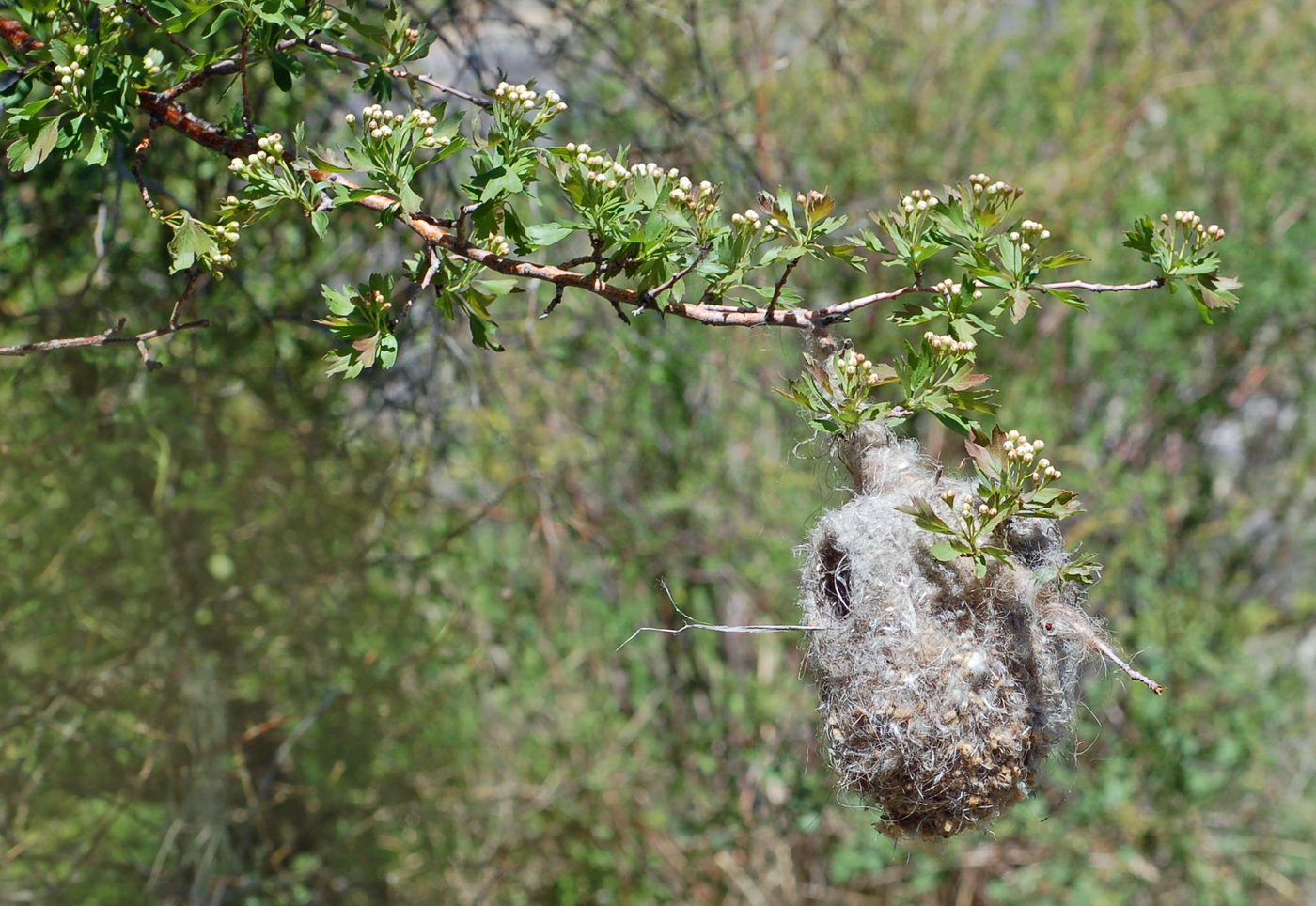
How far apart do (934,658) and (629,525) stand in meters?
2.54

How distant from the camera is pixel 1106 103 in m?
5.08

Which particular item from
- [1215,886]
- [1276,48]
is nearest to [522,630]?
[1215,886]

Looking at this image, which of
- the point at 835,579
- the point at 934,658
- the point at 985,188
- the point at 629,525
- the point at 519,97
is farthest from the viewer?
the point at 629,525

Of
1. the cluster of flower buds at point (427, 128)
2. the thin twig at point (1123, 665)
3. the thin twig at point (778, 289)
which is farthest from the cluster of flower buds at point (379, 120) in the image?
the thin twig at point (1123, 665)

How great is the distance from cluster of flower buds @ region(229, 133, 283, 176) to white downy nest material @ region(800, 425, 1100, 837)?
0.85 metres

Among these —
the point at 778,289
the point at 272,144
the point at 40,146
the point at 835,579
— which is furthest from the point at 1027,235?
the point at 40,146

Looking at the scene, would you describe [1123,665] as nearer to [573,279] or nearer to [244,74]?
[573,279]

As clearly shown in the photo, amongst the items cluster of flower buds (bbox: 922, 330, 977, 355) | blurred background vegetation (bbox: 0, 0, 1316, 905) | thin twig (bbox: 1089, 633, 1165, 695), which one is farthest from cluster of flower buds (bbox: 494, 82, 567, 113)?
blurred background vegetation (bbox: 0, 0, 1316, 905)

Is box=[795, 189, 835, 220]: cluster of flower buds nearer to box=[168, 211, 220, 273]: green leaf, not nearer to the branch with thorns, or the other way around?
the branch with thorns

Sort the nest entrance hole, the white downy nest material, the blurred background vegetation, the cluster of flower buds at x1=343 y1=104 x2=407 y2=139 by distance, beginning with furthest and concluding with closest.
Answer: the blurred background vegetation < the nest entrance hole < the white downy nest material < the cluster of flower buds at x1=343 y1=104 x2=407 y2=139

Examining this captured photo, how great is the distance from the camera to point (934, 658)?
167 cm

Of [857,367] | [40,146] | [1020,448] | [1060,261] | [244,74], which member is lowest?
[1020,448]

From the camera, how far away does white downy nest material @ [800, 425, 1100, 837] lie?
5.43 feet

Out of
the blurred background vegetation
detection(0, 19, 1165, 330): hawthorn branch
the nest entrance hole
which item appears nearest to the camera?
detection(0, 19, 1165, 330): hawthorn branch
